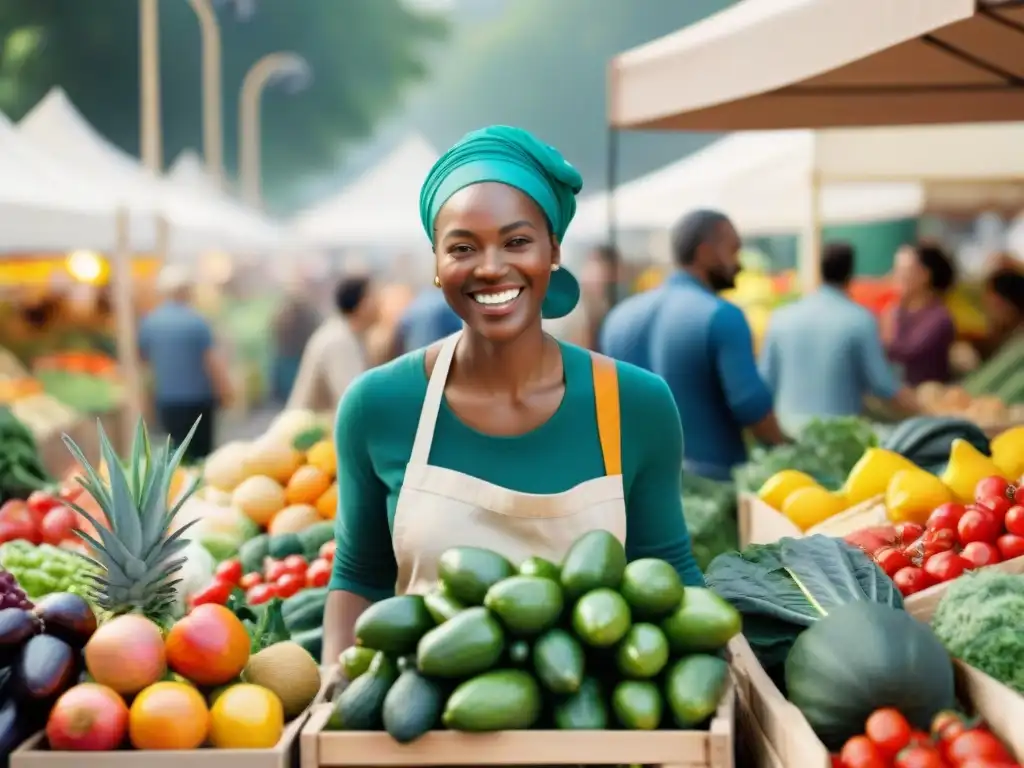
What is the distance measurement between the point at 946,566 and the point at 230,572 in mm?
2560

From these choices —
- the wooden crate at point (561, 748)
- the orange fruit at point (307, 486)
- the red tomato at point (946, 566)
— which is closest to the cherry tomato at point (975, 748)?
the wooden crate at point (561, 748)

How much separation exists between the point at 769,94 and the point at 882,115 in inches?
27.9

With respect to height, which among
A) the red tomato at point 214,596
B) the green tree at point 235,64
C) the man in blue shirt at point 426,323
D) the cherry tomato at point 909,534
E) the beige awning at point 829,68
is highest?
the green tree at point 235,64

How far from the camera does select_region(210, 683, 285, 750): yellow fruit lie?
101 inches

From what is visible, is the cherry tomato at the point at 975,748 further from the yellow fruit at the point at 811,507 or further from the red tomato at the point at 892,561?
the yellow fruit at the point at 811,507

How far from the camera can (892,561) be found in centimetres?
368

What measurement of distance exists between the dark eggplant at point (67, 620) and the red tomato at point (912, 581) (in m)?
1.93

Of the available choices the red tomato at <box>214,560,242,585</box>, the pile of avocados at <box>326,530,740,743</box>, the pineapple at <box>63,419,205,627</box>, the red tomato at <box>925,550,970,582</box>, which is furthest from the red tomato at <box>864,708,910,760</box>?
the red tomato at <box>214,560,242,585</box>

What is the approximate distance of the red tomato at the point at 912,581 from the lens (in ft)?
11.6

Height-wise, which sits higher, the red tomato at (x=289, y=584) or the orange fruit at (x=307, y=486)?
the orange fruit at (x=307, y=486)

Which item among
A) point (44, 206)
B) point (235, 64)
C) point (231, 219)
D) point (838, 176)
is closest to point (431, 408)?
point (838, 176)

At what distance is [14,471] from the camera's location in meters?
5.93

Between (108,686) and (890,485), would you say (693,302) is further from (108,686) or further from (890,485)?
(108,686)

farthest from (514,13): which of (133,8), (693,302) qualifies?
(693,302)
